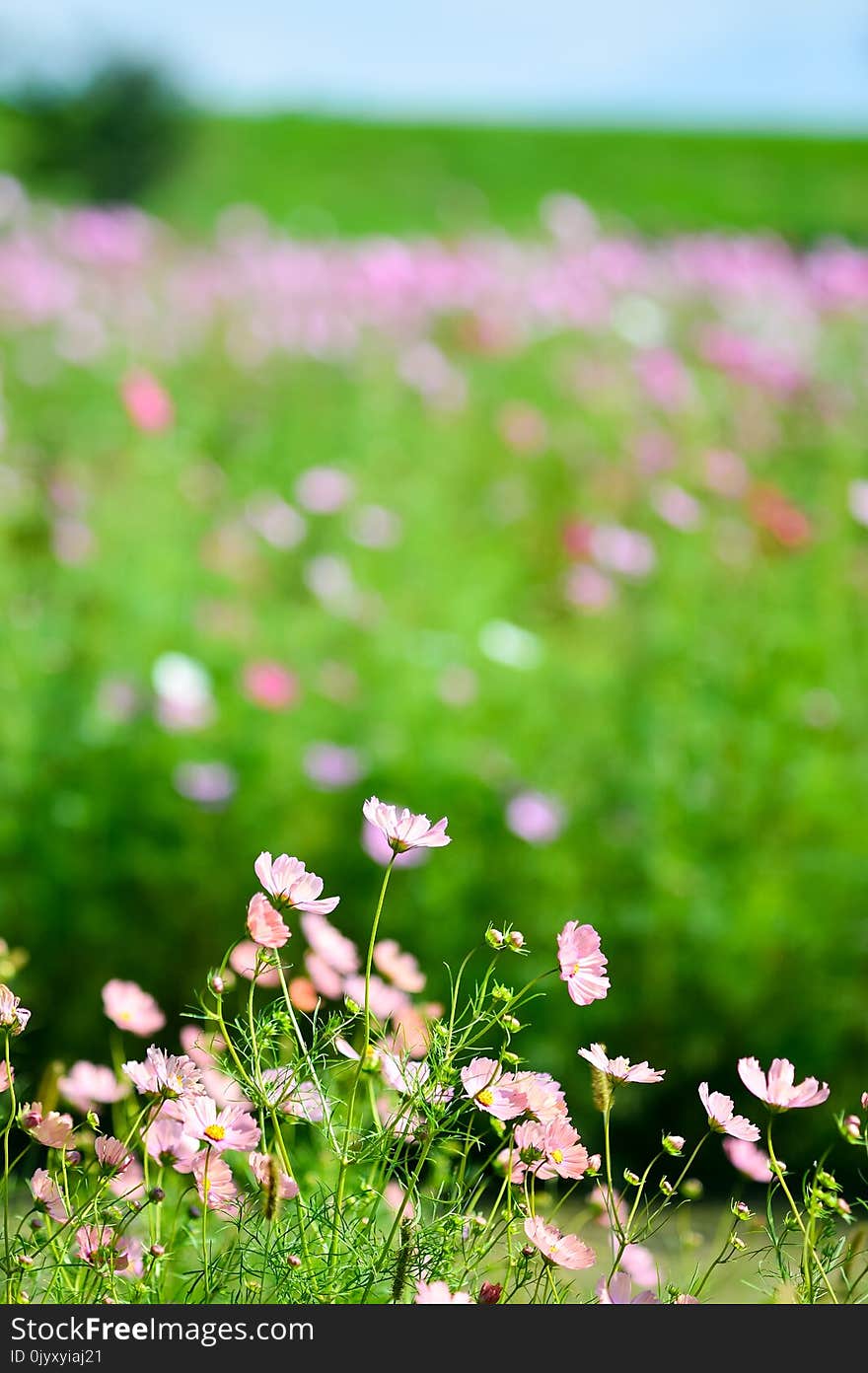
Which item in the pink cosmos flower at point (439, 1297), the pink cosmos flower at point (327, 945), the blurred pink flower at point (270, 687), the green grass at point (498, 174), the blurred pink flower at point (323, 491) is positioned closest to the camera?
the pink cosmos flower at point (439, 1297)

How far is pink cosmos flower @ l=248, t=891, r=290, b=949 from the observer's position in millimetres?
601

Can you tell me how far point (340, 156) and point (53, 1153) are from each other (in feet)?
73.7

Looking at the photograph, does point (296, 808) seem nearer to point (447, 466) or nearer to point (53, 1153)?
point (53, 1153)

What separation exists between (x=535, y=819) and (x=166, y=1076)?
1.35 meters

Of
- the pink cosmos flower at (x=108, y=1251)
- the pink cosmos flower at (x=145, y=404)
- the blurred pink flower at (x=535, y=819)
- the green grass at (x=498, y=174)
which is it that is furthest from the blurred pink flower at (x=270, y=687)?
the green grass at (x=498, y=174)

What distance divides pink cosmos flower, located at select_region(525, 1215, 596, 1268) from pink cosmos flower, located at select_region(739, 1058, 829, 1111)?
103 mm

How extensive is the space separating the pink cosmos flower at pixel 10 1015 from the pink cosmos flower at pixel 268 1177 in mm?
131

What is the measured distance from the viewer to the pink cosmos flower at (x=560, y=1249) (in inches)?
23.8

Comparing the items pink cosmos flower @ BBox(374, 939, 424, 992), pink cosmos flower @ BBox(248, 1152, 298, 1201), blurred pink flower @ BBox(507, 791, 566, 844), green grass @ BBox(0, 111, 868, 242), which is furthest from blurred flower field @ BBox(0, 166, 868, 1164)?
green grass @ BBox(0, 111, 868, 242)

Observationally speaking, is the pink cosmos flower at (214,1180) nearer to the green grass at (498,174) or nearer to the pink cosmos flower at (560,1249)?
the pink cosmos flower at (560,1249)

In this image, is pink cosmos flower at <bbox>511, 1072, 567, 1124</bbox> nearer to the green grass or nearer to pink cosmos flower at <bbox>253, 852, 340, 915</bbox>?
pink cosmos flower at <bbox>253, 852, 340, 915</bbox>

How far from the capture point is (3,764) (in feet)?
6.59

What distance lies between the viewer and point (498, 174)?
821 inches

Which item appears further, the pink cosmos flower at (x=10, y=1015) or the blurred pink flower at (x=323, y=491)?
the blurred pink flower at (x=323, y=491)
